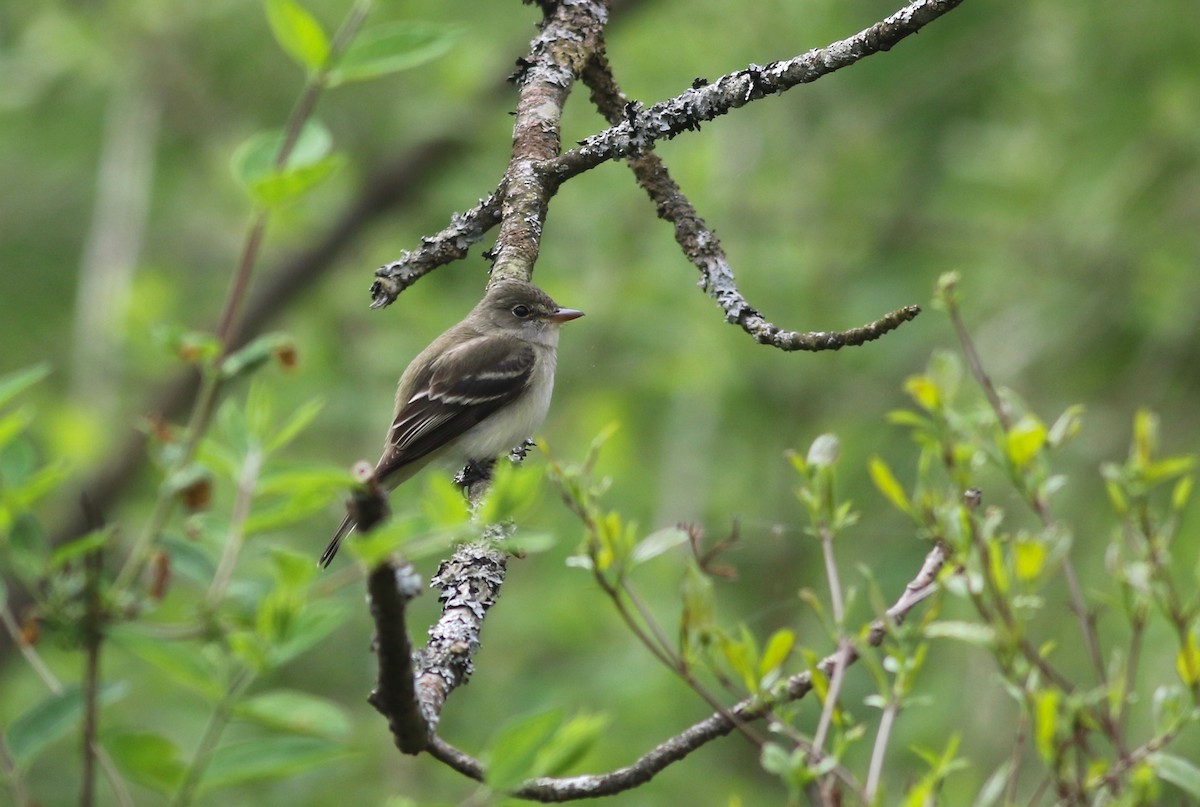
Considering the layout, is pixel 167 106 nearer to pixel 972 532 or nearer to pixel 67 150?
pixel 67 150

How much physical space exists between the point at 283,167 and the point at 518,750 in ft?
2.96

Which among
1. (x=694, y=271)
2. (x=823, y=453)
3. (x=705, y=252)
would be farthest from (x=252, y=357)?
(x=694, y=271)

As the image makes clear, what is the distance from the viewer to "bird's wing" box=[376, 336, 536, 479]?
630 cm

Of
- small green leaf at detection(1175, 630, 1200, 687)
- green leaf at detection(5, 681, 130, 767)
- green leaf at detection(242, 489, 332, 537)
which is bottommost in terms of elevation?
small green leaf at detection(1175, 630, 1200, 687)

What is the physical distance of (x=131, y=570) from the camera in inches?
62.1

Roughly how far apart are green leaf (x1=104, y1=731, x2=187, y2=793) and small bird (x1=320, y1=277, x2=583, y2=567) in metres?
4.29

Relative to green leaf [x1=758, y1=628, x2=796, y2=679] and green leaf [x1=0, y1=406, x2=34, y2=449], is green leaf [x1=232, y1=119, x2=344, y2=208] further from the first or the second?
green leaf [x1=758, y1=628, x2=796, y2=679]

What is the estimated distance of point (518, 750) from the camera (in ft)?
5.69

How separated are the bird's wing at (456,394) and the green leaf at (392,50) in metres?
4.25

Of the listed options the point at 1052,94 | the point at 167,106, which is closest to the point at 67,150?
the point at 167,106

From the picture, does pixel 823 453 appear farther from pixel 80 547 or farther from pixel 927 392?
pixel 80 547

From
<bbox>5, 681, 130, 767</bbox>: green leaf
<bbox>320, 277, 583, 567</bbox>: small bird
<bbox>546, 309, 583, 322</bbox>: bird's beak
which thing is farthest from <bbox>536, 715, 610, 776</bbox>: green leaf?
<bbox>546, 309, 583, 322</bbox>: bird's beak

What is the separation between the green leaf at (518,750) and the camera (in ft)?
5.68

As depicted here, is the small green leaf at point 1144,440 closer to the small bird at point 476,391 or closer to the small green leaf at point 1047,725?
the small green leaf at point 1047,725
